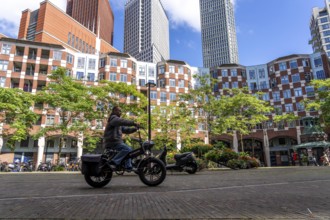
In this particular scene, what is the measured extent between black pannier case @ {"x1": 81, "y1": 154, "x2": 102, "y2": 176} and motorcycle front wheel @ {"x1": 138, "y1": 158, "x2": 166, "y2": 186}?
0.98 meters

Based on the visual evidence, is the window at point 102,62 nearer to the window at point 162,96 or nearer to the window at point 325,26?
the window at point 162,96

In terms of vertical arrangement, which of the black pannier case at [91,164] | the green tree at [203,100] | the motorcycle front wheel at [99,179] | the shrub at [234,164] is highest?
the green tree at [203,100]

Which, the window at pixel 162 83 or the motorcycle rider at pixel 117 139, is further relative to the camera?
the window at pixel 162 83

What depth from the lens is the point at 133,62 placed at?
48.9 metres

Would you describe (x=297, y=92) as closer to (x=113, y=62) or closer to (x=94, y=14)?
(x=113, y=62)

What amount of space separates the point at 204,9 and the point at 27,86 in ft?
428

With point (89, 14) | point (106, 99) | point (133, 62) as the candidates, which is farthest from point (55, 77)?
point (89, 14)

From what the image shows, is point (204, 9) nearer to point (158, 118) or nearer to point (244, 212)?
point (158, 118)

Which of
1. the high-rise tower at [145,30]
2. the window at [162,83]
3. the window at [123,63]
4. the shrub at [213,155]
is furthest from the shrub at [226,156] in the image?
the high-rise tower at [145,30]

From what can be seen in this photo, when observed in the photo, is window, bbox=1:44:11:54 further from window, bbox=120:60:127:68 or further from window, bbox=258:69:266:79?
window, bbox=258:69:266:79

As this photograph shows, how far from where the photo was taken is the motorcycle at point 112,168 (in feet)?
18.3

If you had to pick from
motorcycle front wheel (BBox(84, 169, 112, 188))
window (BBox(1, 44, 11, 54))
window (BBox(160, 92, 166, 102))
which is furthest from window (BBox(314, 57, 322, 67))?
window (BBox(1, 44, 11, 54))

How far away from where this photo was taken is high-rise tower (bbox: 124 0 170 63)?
144625mm

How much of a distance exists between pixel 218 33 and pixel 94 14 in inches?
2866
